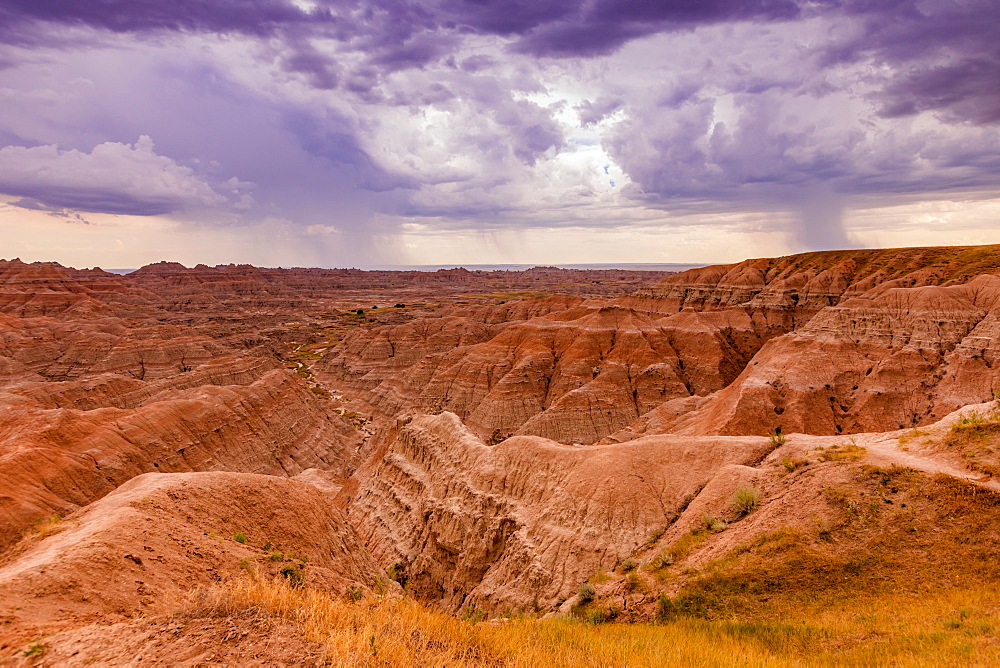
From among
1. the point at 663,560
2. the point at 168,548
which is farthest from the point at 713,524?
the point at 168,548

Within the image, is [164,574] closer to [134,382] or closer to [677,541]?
[677,541]

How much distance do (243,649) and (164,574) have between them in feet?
22.7

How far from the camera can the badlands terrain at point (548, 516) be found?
9.45 meters

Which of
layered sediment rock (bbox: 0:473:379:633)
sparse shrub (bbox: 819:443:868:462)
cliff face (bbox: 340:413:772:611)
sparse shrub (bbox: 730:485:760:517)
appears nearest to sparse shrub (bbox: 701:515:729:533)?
sparse shrub (bbox: 730:485:760:517)

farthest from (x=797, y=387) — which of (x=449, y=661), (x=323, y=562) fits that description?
(x=449, y=661)

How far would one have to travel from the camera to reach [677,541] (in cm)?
1698

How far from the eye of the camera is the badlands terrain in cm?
945

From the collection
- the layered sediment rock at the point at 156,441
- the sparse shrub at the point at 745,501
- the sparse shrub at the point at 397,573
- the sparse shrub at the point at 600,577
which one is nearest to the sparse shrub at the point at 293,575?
the sparse shrub at the point at 600,577

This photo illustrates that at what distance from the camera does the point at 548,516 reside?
22.8 m

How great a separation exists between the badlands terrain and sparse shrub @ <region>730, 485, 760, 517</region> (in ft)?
0.34

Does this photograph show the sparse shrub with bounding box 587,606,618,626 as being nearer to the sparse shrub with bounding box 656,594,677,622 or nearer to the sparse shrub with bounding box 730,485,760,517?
the sparse shrub with bounding box 656,594,677,622

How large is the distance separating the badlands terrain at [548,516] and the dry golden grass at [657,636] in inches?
2.8

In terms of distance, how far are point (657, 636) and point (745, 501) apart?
762cm

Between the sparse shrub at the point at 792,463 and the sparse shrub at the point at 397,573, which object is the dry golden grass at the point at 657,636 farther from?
the sparse shrub at the point at 397,573
